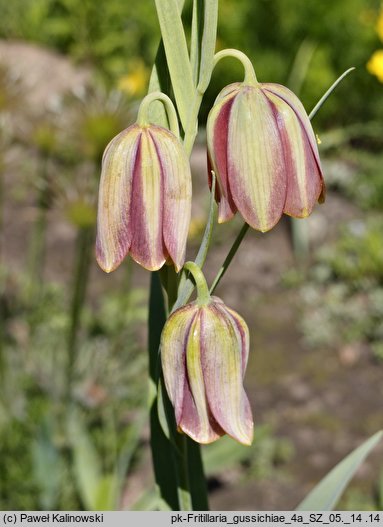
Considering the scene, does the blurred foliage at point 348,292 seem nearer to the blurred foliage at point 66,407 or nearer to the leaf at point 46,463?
the blurred foliage at point 66,407

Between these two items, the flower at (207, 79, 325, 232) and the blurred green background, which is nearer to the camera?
the flower at (207, 79, 325, 232)

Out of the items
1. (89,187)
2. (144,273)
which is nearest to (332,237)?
(144,273)

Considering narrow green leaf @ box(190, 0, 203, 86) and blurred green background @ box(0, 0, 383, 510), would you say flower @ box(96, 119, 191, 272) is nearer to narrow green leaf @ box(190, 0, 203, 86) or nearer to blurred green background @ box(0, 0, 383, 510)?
narrow green leaf @ box(190, 0, 203, 86)

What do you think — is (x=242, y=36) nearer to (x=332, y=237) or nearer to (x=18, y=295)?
(x=332, y=237)

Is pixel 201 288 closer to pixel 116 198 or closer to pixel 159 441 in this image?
pixel 116 198

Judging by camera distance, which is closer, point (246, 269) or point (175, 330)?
point (175, 330)

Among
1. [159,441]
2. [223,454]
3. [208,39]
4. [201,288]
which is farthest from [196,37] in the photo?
[223,454]

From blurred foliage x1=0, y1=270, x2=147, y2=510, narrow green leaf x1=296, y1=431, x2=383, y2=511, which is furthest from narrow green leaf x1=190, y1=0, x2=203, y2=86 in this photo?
blurred foliage x1=0, y1=270, x2=147, y2=510
